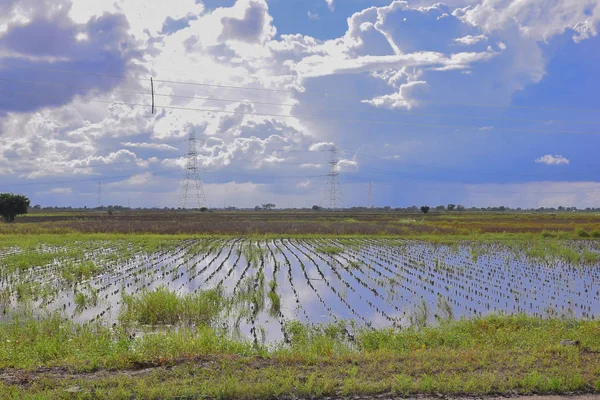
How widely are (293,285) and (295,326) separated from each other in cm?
557

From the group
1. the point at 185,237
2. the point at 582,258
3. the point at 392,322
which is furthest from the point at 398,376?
the point at 185,237

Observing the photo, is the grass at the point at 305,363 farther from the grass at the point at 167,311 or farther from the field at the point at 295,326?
the grass at the point at 167,311

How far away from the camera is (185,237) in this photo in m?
33.8

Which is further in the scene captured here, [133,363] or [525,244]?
[525,244]

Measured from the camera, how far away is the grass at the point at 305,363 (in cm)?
582

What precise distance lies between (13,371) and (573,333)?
28.9 ft

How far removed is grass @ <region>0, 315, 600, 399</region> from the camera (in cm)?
582

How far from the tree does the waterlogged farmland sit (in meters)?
29.0

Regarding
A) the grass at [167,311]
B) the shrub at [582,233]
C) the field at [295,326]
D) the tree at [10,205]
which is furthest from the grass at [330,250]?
the tree at [10,205]

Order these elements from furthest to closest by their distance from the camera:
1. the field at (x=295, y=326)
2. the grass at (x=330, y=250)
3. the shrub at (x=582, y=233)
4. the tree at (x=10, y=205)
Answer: the tree at (x=10, y=205)
the shrub at (x=582, y=233)
the grass at (x=330, y=250)
the field at (x=295, y=326)

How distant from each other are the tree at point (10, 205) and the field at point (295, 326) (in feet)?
105

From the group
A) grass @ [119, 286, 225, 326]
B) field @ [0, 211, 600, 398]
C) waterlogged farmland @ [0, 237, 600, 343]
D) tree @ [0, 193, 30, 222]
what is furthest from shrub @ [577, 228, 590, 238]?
tree @ [0, 193, 30, 222]

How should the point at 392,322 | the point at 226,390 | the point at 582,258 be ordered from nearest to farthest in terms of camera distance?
the point at 226,390, the point at 392,322, the point at 582,258

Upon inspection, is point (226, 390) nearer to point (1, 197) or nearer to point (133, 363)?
point (133, 363)
